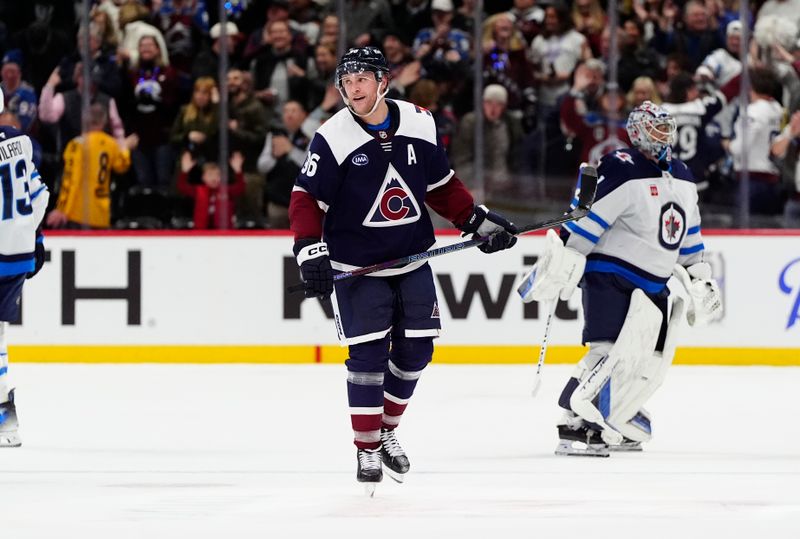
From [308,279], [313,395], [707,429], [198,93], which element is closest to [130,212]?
[198,93]

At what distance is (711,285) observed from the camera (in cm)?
589

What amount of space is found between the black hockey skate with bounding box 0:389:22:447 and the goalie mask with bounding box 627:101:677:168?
7.94 feet

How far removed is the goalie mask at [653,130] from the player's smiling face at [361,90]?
4.75ft

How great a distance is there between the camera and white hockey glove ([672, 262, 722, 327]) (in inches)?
231

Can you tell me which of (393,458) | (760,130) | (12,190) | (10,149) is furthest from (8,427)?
(760,130)

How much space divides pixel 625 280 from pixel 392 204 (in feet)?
4.49

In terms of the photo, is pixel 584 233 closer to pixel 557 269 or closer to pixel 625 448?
pixel 557 269

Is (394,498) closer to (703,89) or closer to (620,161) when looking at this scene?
(620,161)

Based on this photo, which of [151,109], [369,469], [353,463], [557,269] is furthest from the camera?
[151,109]

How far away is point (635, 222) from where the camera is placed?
579 cm

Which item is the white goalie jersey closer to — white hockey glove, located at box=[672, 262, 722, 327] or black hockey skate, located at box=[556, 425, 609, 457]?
white hockey glove, located at box=[672, 262, 722, 327]

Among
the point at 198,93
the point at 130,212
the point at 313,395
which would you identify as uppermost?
the point at 198,93

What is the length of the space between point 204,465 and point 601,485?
4.30 feet

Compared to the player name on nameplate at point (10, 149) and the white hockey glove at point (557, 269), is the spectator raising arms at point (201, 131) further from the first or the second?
the white hockey glove at point (557, 269)
